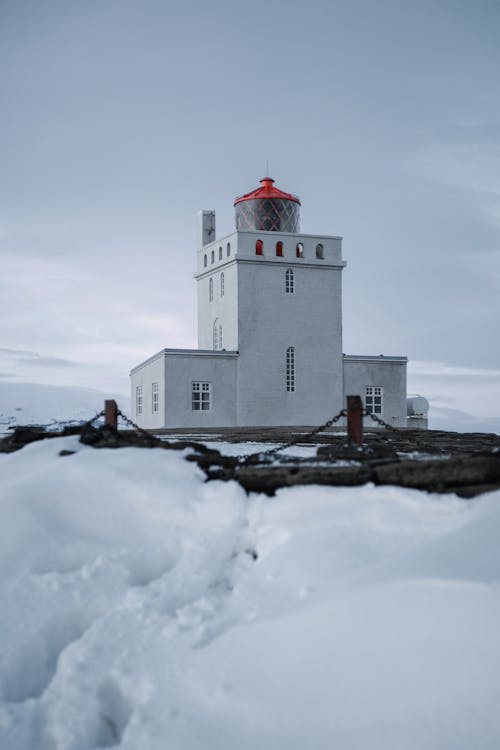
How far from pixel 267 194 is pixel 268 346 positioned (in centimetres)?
551

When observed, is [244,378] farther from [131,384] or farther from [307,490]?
[307,490]

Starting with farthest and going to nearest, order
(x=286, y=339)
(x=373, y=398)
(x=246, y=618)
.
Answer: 1. (x=373, y=398)
2. (x=286, y=339)
3. (x=246, y=618)

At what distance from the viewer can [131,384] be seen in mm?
32594

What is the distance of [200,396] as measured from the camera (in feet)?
91.0

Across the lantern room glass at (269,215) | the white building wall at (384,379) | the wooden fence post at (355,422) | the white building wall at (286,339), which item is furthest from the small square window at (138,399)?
the wooden fence post at (355,422)

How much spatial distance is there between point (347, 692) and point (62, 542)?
131 inches

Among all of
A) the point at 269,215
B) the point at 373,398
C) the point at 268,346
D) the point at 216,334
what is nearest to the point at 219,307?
the point at 216,334

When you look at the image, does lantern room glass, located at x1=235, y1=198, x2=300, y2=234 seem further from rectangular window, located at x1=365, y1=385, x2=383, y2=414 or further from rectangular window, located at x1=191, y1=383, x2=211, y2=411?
rectangular window, located at x1=365, y1=385, x2=383, y2=414

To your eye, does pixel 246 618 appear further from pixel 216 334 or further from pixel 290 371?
pixel 216 334

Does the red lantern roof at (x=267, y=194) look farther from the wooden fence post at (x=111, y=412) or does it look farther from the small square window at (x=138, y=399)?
the wooden fence post at (x=111, y=412)

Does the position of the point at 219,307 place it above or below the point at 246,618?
above

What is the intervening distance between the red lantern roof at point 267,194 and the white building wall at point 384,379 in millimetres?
6097

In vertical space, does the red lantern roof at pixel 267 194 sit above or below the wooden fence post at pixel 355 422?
above

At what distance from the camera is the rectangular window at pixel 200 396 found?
27.7 meters
